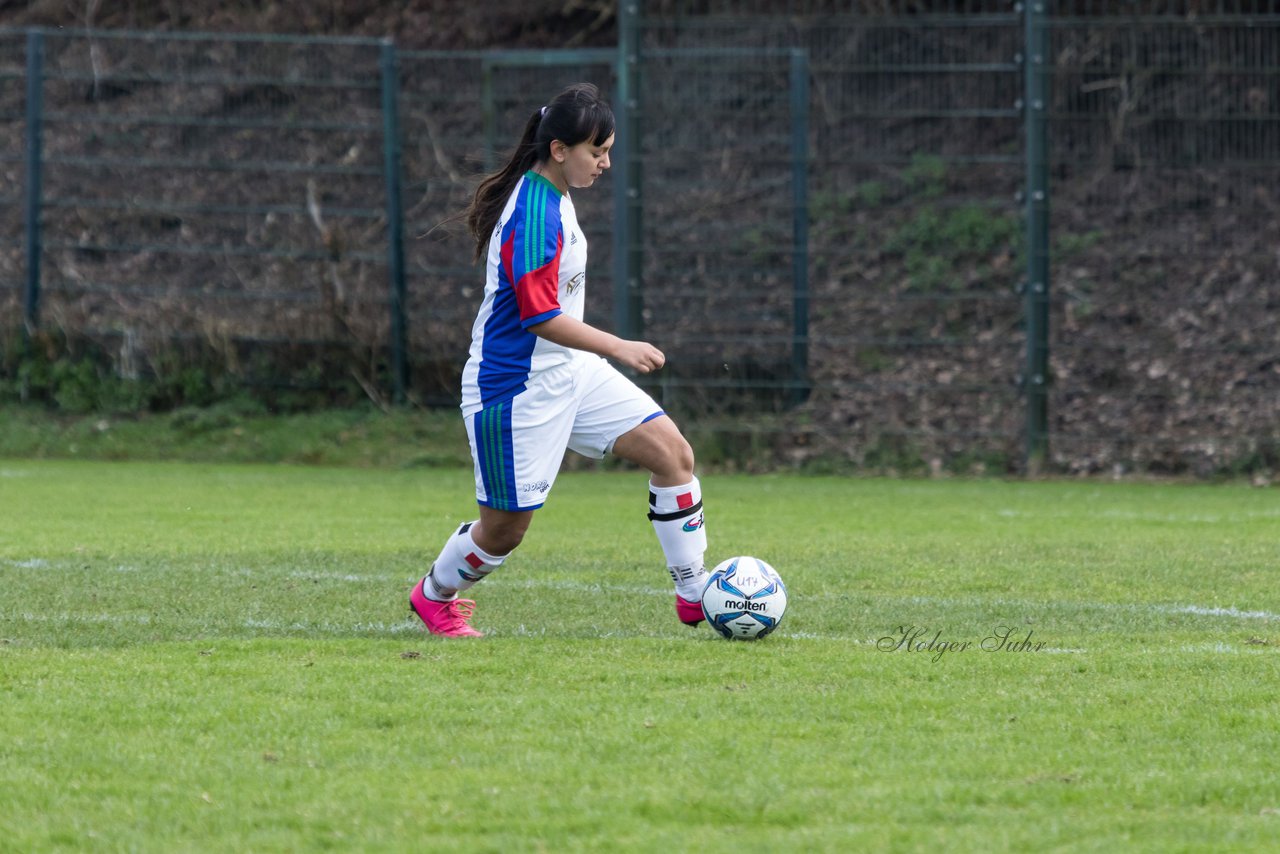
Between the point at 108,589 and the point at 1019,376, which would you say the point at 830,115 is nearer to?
the point at 1019,376

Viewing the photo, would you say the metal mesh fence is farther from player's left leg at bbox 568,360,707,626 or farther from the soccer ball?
the soccer ball

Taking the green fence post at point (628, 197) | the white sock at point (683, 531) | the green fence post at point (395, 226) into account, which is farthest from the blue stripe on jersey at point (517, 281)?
the green fence post at point (395, 226)

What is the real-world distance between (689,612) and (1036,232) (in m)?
8.34

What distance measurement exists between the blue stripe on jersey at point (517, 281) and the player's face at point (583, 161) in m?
0.08

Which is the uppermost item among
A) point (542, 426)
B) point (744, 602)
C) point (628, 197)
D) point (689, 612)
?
point (628, 197)

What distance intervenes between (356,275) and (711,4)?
470 cm

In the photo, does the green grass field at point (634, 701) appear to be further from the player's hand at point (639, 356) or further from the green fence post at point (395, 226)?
the green fence post at point (395, 226)

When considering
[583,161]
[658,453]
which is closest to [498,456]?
[658,453]

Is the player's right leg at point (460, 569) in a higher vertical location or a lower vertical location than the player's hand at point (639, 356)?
lower

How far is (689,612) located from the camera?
613 centimetres

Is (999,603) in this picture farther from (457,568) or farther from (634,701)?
(634,701)

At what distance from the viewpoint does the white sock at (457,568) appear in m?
6.05

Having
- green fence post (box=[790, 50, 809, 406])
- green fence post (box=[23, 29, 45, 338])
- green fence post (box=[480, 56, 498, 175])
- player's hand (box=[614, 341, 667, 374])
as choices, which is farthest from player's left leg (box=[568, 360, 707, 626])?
green fence post (box=[23, 29, 45, 338])

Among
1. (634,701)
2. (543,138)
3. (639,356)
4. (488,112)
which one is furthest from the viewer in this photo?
(488,112)
